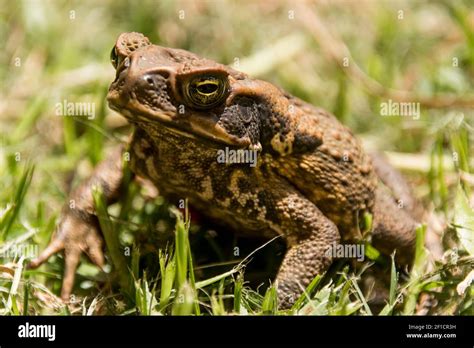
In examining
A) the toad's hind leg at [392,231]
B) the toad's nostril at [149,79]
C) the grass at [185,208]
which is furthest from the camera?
the toad's hind leg at [392,231]

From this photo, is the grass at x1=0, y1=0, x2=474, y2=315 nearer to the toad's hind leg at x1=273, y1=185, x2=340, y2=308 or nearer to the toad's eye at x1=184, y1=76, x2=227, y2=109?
the toad's hind leg at x1=273, y1=185, x2=340, y2=308

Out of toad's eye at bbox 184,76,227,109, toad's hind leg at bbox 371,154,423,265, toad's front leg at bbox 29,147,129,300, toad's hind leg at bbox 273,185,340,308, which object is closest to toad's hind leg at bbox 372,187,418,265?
toad's hind leg at bbox 371,154,423,265

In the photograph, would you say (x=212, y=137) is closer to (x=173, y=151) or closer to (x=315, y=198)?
(x=173, y=151)

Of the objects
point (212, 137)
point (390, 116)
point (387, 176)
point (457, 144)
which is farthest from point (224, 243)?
point (390, 116)

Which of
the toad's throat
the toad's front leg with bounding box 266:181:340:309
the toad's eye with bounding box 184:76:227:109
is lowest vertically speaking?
the toad's front leg with bounding box 266:181:340:309

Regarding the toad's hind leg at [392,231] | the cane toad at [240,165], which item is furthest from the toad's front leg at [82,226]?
the toad's hind leg at [392,231]

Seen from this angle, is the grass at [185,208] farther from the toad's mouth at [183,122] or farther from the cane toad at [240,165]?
the toad's mouth at [183,122]

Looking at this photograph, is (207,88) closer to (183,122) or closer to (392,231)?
(183,122)
